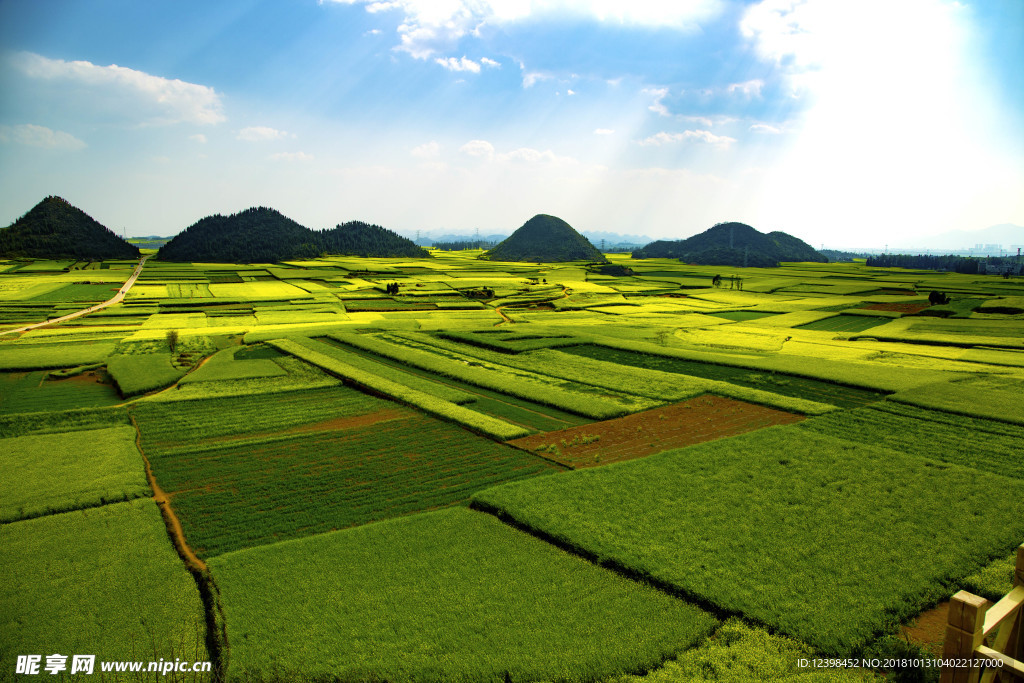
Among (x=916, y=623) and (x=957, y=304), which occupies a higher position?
(x=957, y=304)

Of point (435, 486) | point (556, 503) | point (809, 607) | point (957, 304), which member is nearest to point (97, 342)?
point (435, 486)

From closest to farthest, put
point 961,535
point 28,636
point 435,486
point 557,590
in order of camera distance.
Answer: point 28,636, point 557,590, point 961,535, point 435,486

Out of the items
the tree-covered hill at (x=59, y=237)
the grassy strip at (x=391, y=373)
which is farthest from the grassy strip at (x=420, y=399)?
the tree-covered hill at (x=59, y=237)

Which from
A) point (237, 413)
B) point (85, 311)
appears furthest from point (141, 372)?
point (85, 311)

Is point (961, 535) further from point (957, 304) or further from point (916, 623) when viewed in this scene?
point (957, 304)

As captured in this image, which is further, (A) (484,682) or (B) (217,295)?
(B) (217,295)

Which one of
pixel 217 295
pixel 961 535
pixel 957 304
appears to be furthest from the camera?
pixel 217 295

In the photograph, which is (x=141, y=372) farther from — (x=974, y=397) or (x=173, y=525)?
(x=974, y=397)

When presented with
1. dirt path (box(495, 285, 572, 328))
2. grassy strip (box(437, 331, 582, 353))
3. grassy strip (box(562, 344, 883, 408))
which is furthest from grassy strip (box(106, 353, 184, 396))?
dirt path (box(495, 285, 572, 328))
